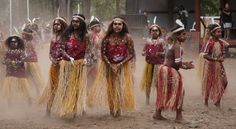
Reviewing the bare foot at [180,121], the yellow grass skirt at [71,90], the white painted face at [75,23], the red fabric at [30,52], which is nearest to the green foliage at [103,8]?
the red fabric at [30,52]

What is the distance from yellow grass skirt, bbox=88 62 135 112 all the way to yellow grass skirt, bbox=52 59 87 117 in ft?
1.07

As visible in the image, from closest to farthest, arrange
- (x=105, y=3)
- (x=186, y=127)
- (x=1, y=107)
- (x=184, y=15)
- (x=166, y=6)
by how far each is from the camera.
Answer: (x=186, y=127) → (x=1, y=107) → (x=184, y=15) → (x=166, y=6) → (x=105, y=3)

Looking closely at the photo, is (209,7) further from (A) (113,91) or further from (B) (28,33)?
(A) (113,91)

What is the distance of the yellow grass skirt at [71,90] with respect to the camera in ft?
28.0

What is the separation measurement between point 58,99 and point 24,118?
2.75ft

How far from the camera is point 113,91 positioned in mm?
8945

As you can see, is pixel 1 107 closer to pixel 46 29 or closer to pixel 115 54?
pixel 115 54

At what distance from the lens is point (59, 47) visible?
8.94 m

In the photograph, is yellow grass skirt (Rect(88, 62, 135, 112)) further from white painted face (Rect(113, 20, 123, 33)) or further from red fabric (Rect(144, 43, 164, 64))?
red fabric (Rect(144, 43, 164, 64))

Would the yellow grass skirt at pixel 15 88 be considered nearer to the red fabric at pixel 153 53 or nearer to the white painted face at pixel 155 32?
the red fabric at pixel 153 53

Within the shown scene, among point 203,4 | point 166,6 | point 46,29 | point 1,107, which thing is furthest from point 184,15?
point 1,107

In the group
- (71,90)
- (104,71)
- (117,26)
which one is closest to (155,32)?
(117,26)

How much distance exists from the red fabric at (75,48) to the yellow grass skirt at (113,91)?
0.50 m

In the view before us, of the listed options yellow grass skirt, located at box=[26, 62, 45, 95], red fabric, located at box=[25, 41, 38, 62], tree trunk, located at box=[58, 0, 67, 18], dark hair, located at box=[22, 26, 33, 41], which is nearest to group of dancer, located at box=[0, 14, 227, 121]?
yellow grass skirt, located at box=[26, 62, 45, 95]
